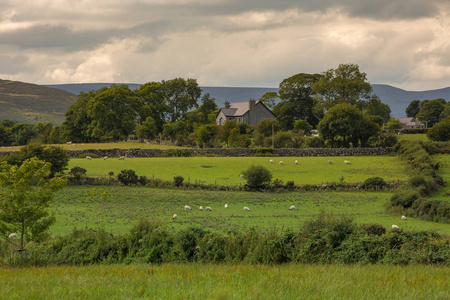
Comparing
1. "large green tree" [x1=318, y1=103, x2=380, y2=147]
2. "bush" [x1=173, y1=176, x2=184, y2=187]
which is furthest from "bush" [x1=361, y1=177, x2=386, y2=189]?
"large green tree" [x1=318, y1=103, x2=380, y2=147]

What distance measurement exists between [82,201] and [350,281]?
3068 cm

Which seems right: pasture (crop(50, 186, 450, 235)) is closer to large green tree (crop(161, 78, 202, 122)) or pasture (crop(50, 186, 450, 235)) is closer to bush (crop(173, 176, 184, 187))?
Result: bush (crop(173, 176, 184, 187))

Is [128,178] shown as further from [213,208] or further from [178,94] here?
[178,94]

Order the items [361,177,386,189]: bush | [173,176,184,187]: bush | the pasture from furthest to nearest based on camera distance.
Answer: [361,177,386,189]: bush < [173,176,184,187]: bush < the pasture

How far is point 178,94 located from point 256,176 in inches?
3079

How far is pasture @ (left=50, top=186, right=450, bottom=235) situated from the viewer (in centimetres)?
2648

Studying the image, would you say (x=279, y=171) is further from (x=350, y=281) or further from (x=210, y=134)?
(x=350, y=281)

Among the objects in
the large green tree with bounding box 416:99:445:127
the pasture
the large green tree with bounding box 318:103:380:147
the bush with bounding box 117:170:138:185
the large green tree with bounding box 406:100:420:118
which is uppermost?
the large green tree with bounding box 406:100:420:118

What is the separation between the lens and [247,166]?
56.0 meters

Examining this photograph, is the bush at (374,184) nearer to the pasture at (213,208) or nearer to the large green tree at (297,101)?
the pasture at (213,208)

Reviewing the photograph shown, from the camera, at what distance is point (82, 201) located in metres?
36.4

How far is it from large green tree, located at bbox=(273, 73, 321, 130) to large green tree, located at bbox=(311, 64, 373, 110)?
52.0 ft

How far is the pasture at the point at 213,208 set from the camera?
2648 cm

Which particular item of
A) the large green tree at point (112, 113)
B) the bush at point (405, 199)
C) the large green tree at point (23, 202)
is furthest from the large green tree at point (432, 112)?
the large green tree at point (23, 202)
